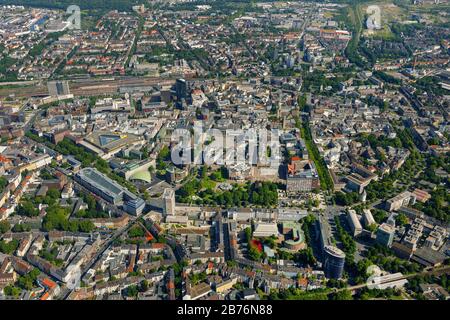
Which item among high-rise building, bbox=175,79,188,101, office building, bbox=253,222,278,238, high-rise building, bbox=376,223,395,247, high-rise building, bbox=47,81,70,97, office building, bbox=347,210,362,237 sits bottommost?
high-rise building, bbox=47,81,70,97

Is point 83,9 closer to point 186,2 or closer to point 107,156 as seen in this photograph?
point 186,2

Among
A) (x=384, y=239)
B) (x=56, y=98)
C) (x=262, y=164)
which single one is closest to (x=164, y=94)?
(x=56, y=98)

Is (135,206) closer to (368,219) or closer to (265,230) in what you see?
(265,230)

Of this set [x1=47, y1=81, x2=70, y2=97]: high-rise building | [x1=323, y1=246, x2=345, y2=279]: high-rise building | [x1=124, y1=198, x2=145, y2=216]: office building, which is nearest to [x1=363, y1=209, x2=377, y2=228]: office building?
[x1=323, y1=246, x2=345, y2=279]: high-rise building

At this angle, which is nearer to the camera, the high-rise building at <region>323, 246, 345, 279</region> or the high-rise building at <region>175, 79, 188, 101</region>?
the high-rise building at <region>323, 246, 345, 279</region>

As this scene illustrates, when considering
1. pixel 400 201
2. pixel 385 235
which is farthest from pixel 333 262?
pixel 400 201

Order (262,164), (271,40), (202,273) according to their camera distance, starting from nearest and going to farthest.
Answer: (202,273) < (262,164) < (271,40)

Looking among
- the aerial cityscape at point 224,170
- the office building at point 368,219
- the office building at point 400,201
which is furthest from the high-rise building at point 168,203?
the office building at point 400,201

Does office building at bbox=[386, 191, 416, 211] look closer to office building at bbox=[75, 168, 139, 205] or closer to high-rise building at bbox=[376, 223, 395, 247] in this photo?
high-rise building at bbox=[376, 223, 395, 247]
